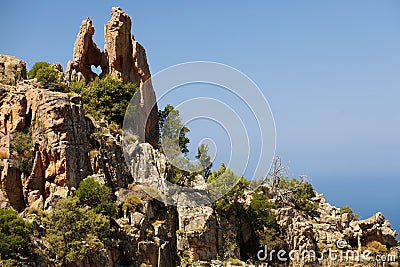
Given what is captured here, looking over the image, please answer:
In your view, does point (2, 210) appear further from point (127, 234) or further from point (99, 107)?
point (99, 107)

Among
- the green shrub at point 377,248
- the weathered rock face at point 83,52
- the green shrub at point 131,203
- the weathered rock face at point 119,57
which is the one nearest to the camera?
the green shrub at point 131,203

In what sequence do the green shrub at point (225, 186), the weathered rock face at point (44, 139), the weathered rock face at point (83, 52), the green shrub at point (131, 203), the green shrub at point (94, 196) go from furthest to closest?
1. the weathered rock face at point (83, 52)
2. the green shrub at point (225, 186)
3. the green shrub at point (131, 203)
4. the weathered rock face at point (44, 139)
5. the green shrub at point (94, 196)

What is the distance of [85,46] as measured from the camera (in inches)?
2936

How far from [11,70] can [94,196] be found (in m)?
17.3

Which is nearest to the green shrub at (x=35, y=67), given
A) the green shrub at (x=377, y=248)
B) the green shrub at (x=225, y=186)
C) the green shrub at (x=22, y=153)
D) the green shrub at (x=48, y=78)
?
the green shrub at (x=48, y=78)

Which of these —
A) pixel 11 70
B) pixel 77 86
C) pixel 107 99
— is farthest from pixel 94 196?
pixel 77 86

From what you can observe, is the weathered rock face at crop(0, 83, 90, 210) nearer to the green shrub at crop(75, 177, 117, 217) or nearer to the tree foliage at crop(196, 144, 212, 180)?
the green shrub at crop(75, 177, 117, 217)

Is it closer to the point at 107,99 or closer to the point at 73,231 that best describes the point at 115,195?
the point at 73,231

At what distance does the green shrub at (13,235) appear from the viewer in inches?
1785

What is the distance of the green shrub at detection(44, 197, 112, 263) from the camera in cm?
4934

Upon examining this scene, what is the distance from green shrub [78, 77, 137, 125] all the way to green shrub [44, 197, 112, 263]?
16.0 meters

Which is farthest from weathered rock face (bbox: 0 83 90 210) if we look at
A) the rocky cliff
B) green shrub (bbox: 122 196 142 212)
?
green shrub (bbox: 122 196 142 212)

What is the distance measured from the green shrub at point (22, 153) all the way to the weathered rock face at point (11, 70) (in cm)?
807

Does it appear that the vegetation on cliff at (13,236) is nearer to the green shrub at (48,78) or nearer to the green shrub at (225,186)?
the green shrub at (48,78)
